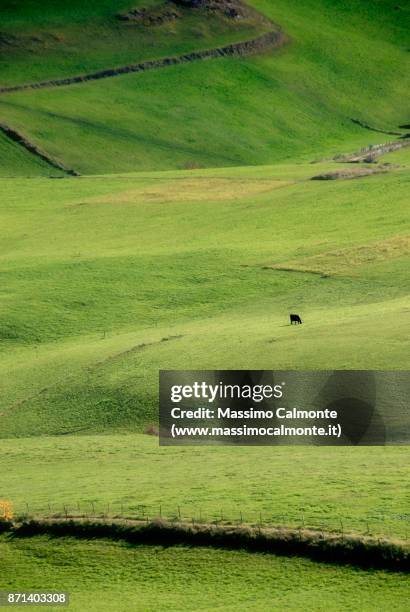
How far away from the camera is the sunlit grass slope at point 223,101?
117 metres

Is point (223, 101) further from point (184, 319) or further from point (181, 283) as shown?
point (184, 319)

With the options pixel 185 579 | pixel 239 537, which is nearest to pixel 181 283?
pixel 239 537

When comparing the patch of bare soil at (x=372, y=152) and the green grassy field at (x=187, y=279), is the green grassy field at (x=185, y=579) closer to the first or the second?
the green grassy field at (x=187, y=279)

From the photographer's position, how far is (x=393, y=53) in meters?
160

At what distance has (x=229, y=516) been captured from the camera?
36375mm


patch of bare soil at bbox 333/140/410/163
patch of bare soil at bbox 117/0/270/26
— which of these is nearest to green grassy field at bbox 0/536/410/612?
patch of bare soil at bbox 333/140/410/163

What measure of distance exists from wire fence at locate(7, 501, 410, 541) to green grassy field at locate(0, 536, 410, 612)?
1.20m

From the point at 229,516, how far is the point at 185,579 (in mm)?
2792

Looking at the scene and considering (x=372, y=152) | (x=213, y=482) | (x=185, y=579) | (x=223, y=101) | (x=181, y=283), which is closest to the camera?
(x=185, y=579)

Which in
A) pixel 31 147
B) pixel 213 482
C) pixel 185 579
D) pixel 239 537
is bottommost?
pixel 185 579

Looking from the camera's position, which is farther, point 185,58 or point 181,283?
point 185,58

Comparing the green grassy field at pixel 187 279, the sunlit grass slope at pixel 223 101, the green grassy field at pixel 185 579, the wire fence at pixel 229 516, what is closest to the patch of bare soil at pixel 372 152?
the green grassy field at pixel 187 279

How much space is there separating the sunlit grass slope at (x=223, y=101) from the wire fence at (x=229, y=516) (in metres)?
73.3

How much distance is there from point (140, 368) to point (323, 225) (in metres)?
31.6
